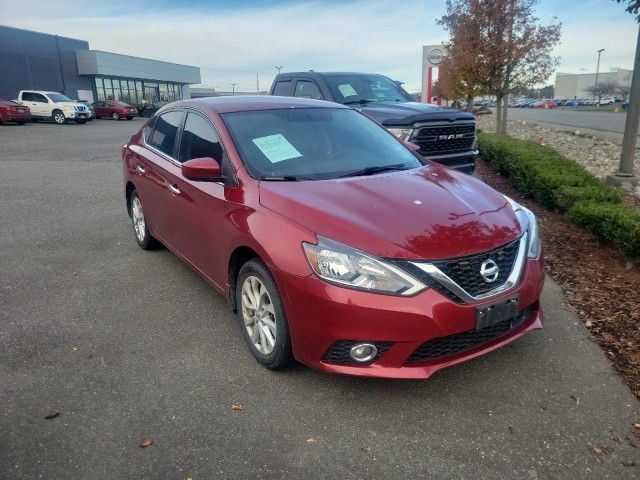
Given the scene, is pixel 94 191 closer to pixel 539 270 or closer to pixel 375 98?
pixel 375 98

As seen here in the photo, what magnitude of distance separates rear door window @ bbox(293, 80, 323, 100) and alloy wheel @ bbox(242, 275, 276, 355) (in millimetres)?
6017

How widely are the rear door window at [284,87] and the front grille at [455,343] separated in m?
7.18

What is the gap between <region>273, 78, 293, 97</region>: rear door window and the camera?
932cm

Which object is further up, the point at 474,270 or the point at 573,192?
the point at 474,270

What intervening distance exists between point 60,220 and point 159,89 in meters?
51.8

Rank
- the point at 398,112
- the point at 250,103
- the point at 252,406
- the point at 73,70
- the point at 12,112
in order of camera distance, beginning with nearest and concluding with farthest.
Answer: the point at 252,406 < the point at 250,103 < the point at 398,112 < the point at 12,112 < the point at 73,70

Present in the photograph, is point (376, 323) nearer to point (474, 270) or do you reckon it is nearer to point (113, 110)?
point (474, 270)

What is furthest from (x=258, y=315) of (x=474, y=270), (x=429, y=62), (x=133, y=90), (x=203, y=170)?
(x=133, y=90)

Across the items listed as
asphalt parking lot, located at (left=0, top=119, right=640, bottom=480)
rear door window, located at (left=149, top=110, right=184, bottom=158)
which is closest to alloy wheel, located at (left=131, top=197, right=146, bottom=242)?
rear door window, located at (left=149, top=110, right=184, bottom=158)

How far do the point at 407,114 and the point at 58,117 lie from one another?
30135 millimetres

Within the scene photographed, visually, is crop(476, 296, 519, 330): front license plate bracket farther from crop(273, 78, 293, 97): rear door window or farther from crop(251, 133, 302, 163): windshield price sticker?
crop(273, 78, 293, 97): rear door window

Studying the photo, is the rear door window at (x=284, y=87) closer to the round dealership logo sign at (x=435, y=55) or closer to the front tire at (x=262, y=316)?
the front tire at (x=262, y=316)

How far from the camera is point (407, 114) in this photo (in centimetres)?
757

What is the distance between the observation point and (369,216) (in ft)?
9.74
